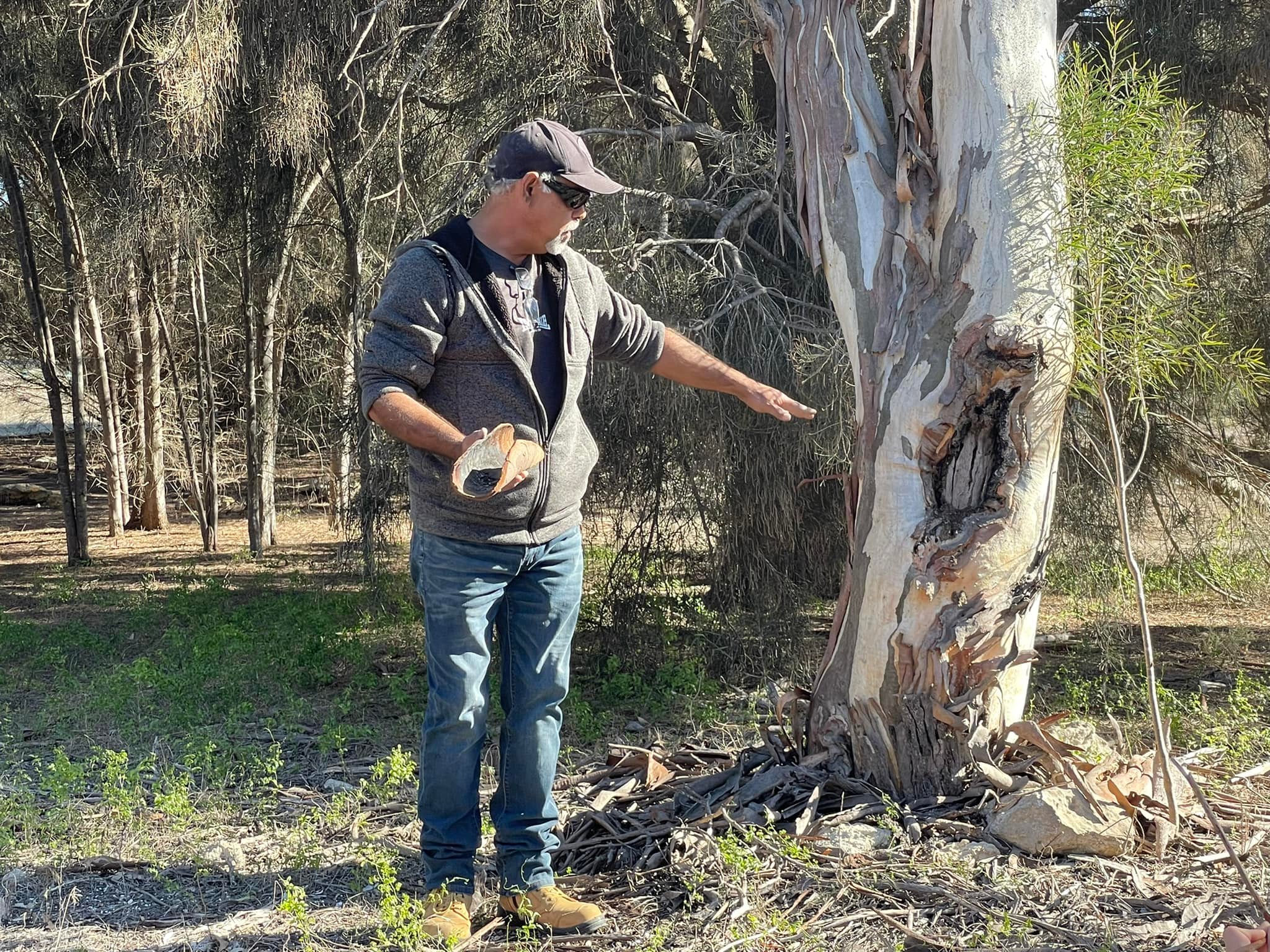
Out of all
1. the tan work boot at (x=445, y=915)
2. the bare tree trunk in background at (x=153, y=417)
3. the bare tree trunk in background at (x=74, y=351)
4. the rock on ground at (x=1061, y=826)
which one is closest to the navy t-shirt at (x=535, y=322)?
the tan work boot at (x=445, y=915)

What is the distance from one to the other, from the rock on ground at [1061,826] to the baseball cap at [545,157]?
2233 millimetres

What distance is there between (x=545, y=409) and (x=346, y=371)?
22.3 ft

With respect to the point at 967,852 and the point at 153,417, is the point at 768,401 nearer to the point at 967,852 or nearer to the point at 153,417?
the point at 967,852

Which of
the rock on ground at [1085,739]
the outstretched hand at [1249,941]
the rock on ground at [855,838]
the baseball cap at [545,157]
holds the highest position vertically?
the baseball cap at [545,157]

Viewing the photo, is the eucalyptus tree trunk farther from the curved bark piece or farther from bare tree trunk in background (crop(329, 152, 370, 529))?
bare tree trunk in background (crop(329, 152, 370, 529))

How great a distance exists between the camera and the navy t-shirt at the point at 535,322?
3068mm

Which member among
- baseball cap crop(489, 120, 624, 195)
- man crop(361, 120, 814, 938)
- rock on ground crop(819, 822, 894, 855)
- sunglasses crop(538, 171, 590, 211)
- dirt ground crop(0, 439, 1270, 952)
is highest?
baseball cap crop(489, 120, 624, 195)

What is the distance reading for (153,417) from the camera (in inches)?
497

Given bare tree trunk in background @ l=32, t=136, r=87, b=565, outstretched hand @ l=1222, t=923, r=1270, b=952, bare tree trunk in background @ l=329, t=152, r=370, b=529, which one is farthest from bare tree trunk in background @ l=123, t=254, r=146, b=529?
outstretched hand @ l=1222, t=923, r=1270, b=952

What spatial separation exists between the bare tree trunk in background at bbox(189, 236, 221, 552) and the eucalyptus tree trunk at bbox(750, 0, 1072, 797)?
7229 mm

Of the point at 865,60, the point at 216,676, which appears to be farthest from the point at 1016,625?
the point at 216,676

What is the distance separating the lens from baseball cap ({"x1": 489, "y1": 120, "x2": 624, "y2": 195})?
2.97 metres

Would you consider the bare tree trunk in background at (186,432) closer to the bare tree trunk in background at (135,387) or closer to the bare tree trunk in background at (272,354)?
the bare tree trunk in background at (135,387)

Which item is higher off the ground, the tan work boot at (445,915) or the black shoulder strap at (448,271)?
the black shoulder strap at (448,271)
